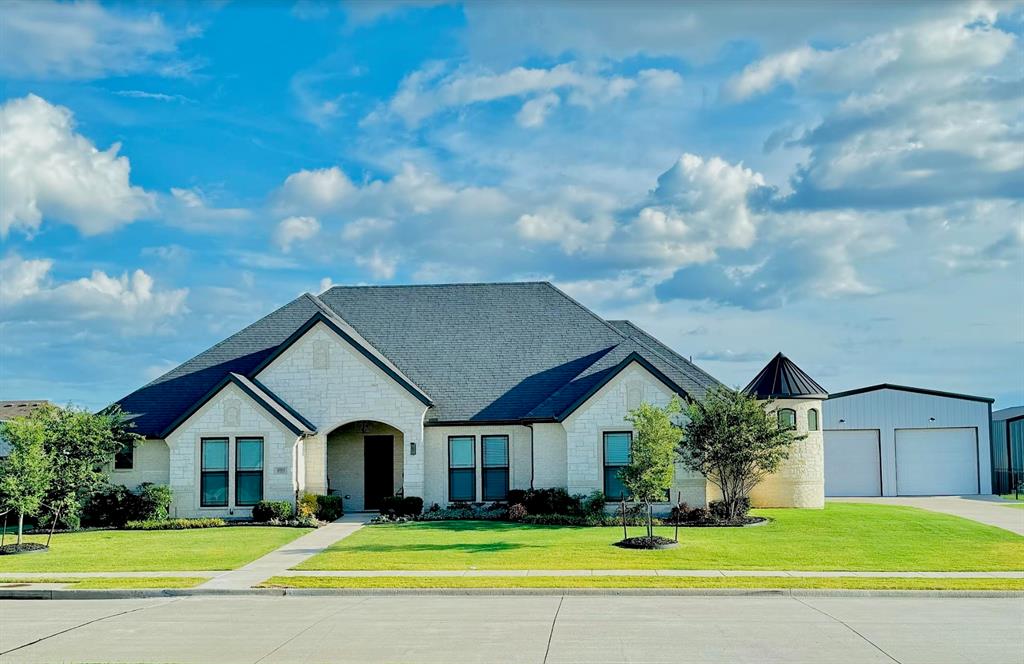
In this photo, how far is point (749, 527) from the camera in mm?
30484

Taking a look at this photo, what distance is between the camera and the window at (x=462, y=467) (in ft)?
117

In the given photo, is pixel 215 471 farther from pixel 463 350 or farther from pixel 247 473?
pixel 463 350

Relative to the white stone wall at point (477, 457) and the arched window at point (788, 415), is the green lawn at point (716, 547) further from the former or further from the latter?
the arched window at point (788, 415)

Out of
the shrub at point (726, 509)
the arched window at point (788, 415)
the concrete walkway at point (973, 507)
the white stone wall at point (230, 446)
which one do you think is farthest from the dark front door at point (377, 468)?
the concrete walkway at point (973, 507)

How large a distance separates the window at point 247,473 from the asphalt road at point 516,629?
1341cm

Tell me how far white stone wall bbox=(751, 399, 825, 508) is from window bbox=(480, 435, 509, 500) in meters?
9.39

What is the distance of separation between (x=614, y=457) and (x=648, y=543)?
294 inches

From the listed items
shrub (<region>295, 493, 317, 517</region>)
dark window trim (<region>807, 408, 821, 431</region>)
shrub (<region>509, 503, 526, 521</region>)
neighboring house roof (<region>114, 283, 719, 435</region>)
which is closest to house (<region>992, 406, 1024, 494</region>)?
dark window trim (<region>807, 408, 821, 431</region>)

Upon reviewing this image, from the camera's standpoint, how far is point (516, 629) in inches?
634

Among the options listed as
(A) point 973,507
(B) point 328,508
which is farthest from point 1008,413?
(B) point 328,508

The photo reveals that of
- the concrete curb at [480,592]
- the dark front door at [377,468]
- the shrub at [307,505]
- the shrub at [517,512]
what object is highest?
the dark front door at [377,468]

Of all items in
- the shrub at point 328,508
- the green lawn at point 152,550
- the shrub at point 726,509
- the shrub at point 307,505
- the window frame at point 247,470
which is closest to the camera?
the green lawn at point 152,550

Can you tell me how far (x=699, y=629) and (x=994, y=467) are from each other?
120 feet

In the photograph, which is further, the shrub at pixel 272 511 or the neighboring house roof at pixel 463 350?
the neighboring house roof at pixel 463 350
